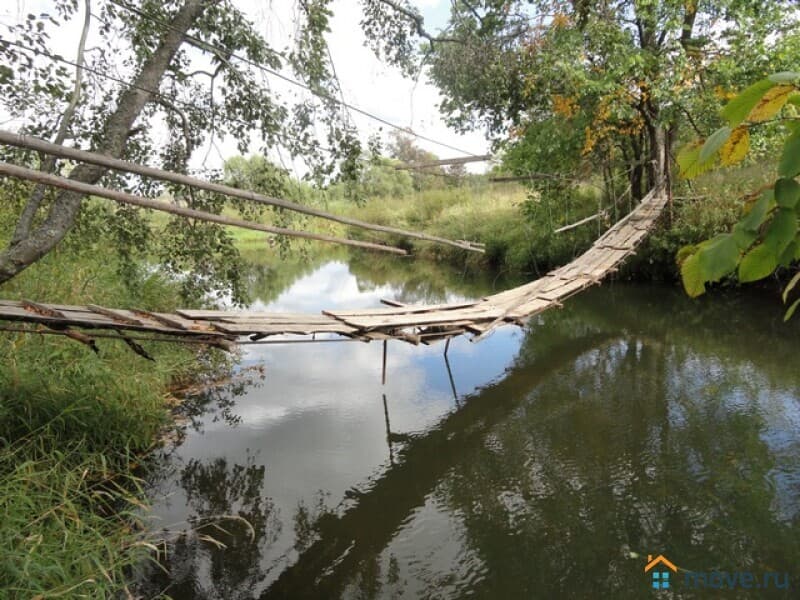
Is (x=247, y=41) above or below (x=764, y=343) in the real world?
above

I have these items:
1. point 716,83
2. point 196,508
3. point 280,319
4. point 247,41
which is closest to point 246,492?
point 196,508

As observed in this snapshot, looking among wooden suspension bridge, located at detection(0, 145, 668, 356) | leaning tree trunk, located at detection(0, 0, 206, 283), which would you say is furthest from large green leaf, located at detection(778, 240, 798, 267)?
leaning tree trunk, located at detection(0, 0, 206, 283)

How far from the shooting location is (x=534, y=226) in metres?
10.5

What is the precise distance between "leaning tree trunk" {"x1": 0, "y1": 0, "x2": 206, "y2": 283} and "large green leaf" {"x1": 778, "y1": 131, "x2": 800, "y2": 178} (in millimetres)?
2866

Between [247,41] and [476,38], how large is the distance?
2.06 m

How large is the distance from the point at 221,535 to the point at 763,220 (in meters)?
3.09

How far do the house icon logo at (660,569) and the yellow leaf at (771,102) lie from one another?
96.7 inches

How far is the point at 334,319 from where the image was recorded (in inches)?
135

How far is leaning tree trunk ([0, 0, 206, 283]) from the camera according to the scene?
2.86m

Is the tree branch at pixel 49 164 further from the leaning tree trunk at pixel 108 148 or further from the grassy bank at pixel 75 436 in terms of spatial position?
the grassy bank at pixel 75 436

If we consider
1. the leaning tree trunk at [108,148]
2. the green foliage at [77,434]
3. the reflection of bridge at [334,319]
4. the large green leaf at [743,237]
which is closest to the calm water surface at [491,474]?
the green foliage at [77,434]

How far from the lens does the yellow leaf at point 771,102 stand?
0.57 meters

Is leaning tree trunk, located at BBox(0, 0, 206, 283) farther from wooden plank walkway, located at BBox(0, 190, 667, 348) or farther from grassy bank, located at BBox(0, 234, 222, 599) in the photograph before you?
grassy bank, located at BBox(0, 234, 222, 599)

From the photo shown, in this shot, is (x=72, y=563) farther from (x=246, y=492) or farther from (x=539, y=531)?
(x=539, y=531)
